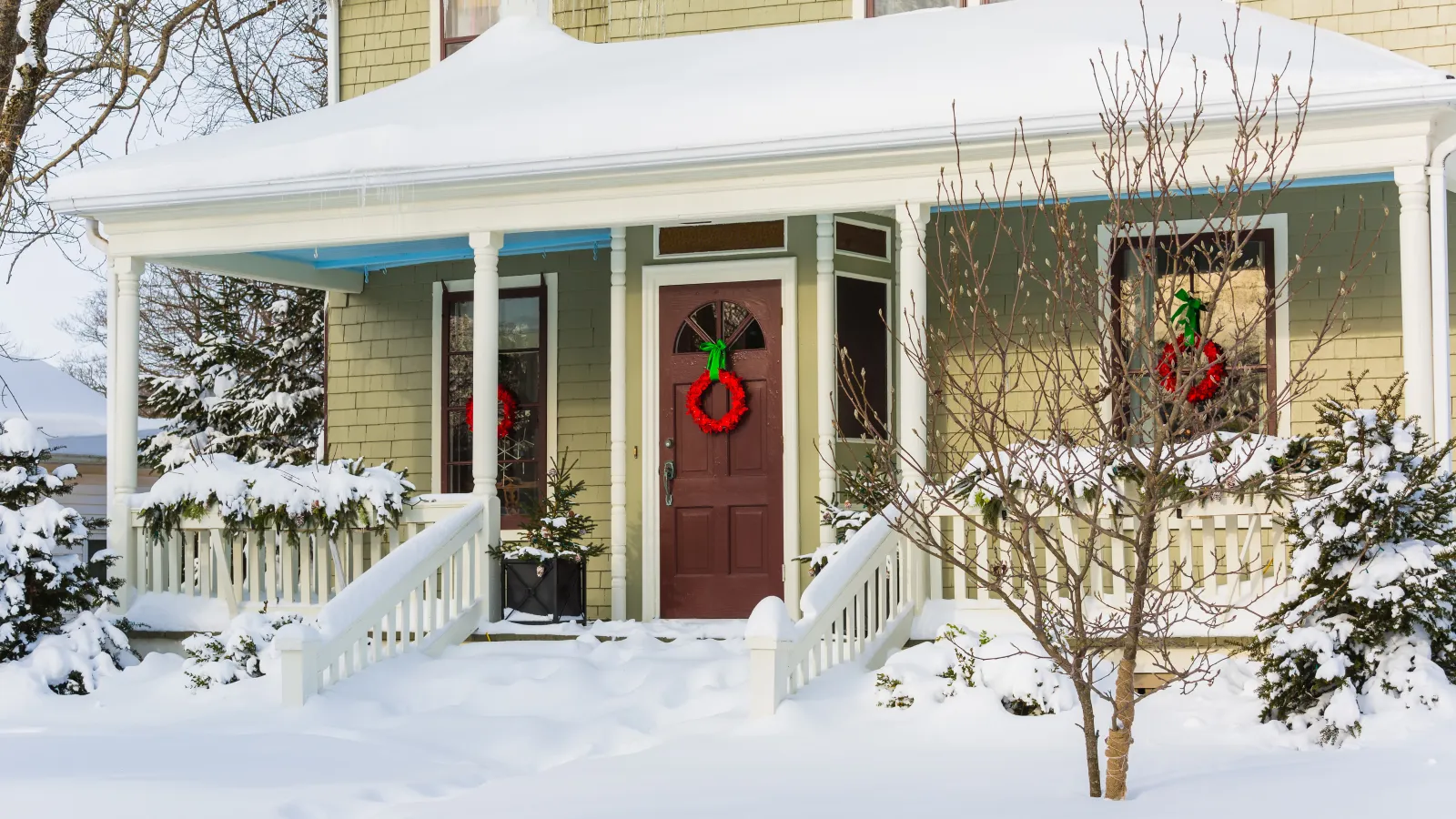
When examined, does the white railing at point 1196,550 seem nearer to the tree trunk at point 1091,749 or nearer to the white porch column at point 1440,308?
the white porch column at point 1440,308

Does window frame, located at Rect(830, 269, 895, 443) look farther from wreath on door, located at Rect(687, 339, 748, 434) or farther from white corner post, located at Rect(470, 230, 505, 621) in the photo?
white corner post, located at Rect(470, 230, 505, 621)

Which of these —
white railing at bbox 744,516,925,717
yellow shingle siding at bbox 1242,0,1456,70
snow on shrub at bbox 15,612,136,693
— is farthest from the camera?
yellow shingle siding at bbox 1242,0,1456,70

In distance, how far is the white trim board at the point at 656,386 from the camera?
10.1m

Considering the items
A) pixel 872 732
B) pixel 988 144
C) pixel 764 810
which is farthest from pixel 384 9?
pixel 764 810

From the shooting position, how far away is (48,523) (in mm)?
9125

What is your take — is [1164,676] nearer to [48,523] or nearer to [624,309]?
[624,309]

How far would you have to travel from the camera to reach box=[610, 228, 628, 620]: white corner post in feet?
33.9

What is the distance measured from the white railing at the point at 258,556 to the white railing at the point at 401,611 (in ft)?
0.87

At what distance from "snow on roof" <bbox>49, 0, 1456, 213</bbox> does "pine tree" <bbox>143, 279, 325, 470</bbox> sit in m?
8.02

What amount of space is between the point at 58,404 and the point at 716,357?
11.5 meters

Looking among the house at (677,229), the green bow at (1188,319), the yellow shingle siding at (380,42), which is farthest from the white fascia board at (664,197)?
the yellow shingle siding at (380,42)

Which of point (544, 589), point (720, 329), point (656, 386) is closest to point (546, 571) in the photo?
point (544, 589)

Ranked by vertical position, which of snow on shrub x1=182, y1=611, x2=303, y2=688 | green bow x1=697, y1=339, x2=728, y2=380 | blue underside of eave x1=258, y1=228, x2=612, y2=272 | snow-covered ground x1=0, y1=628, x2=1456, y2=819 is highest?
blue underside of eave x1=258, y1=228, x2=612, y2=272

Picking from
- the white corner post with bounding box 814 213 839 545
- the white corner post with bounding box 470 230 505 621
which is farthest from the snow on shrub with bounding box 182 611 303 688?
the white corner post with bounding box 814 213 839 545
